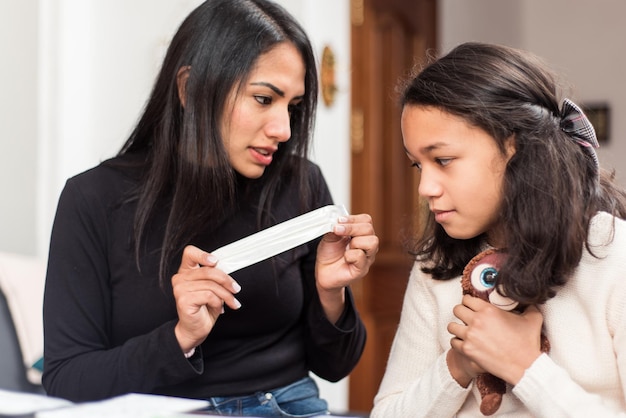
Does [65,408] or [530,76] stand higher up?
[530,76]

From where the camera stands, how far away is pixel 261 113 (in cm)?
146

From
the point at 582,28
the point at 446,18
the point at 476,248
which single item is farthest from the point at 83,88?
the point at 582,28

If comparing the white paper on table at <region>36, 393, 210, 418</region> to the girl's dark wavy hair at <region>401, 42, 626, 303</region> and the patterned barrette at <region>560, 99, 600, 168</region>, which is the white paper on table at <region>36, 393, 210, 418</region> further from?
the patterned barrette at <region>560, 99, 600, 168</region>

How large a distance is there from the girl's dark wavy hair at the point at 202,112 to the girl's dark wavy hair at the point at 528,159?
1.06 ft

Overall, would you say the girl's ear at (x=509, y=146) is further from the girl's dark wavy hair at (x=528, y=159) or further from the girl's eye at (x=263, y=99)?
the girl's eye at (x=263, y=99)

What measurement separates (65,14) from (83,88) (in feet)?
0.69

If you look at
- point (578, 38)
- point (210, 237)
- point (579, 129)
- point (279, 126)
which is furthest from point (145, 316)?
point (578, 38)

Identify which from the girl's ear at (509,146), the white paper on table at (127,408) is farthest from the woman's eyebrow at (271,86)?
the white paper on table at (127,408)

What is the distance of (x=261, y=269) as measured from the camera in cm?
154

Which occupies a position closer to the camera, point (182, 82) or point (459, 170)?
point (459, 170)

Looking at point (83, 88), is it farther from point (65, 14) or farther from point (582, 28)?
point (582, 28)

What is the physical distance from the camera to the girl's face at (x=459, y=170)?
1.19 metres

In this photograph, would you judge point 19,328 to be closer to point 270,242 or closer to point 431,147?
point 270,242

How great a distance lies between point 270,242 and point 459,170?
28 cm
